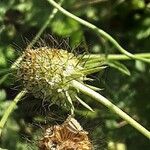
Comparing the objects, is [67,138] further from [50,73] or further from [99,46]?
[99,46]

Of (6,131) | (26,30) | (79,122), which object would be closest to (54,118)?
(79,122)

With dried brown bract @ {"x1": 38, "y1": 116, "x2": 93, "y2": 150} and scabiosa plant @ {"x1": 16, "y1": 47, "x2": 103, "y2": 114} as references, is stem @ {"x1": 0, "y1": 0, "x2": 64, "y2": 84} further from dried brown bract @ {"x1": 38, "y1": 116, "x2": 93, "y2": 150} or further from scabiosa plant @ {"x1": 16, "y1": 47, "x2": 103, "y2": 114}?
dried brown bract @ {"x1": 38, "y1": 116, "x2": 93, "y2": 150}

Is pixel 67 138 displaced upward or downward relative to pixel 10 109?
downward

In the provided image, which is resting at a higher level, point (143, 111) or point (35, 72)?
point (35, 72)

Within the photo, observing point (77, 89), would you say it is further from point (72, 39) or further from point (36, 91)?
point (72, 39)

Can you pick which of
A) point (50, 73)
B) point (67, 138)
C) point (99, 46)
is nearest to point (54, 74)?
point (50, 73)

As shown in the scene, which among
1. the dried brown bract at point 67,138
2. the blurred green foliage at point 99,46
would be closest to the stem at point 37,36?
the blurred green foliage at point 99,46
